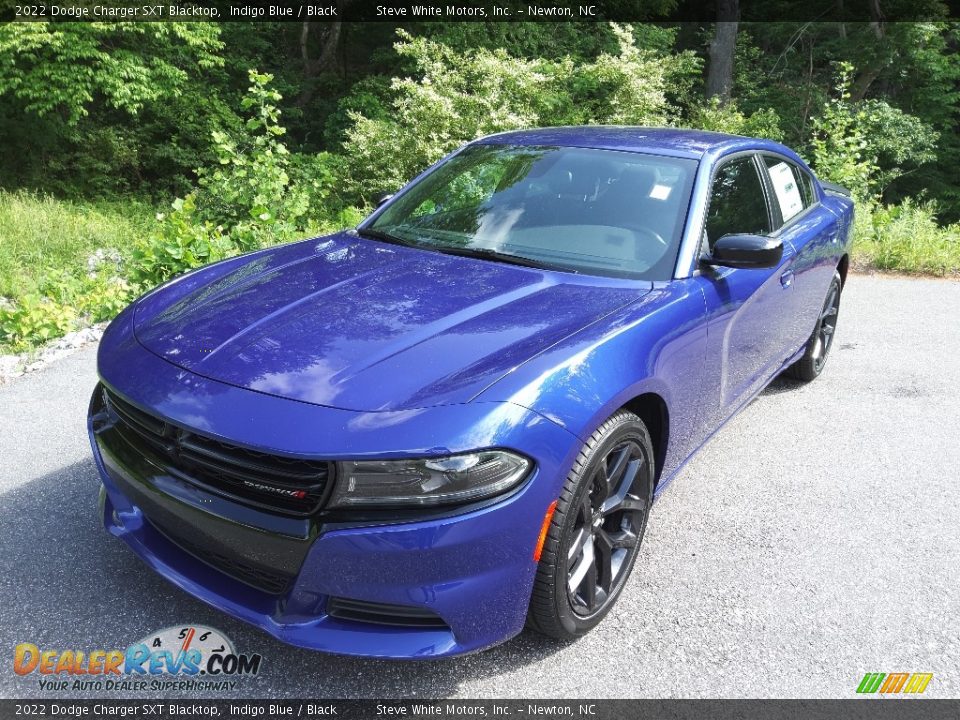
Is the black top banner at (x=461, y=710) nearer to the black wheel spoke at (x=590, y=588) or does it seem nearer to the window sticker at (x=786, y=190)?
the black wheel spoke at (x=590, y=588)

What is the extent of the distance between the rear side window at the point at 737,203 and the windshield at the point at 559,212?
16cm

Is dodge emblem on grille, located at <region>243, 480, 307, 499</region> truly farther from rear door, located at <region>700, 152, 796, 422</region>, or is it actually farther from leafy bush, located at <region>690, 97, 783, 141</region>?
leafy bush, located at <region>690, 97, 783, 141</region>

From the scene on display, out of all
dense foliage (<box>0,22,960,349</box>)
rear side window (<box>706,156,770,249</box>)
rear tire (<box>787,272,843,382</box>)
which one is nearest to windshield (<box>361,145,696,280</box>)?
rear side window (<box>706,156,770,249</box>)

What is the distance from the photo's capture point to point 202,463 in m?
2.07

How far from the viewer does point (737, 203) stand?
11.5 ft

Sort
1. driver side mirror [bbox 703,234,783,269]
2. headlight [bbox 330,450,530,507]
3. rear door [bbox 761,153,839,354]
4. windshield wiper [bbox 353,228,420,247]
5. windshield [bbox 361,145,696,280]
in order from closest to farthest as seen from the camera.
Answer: headlight [bbox 330,450,530,507] < driver side mirror [bbox 703,234,783,269] < windshield [bbox 361,145,696,280] < windshield wiper [bbox 353,228,420,247] < rear door [bbox 761,153,839,354]

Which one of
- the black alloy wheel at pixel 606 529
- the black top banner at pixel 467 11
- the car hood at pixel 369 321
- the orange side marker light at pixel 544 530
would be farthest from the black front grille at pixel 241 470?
the black top banner at pixel 467 11

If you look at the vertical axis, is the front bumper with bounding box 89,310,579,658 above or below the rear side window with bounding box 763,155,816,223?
below

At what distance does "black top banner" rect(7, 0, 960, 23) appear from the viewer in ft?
38.7

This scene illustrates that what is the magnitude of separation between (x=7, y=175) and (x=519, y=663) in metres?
15.7

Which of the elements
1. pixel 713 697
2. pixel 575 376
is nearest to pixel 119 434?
pixel 575 376

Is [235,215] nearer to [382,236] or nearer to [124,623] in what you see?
[382,236]

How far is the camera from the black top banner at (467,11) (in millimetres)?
11797

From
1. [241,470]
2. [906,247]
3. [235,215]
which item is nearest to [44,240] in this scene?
[235,215]
